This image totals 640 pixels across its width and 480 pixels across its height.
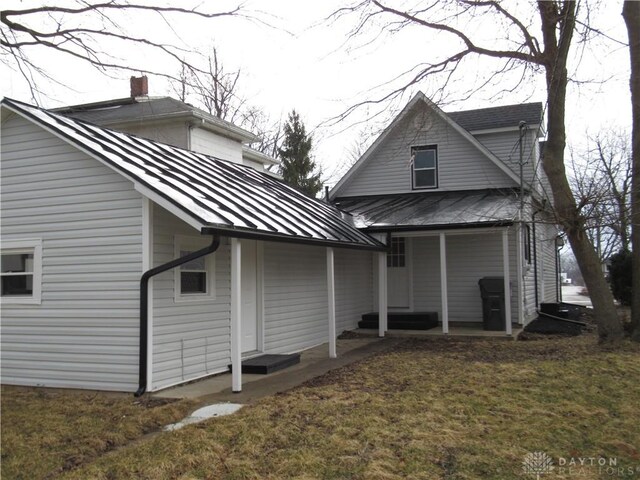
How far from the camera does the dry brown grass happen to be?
500 cm

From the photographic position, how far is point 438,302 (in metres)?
15.8

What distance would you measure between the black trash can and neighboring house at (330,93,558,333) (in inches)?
12.0

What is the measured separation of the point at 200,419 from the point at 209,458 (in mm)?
1420

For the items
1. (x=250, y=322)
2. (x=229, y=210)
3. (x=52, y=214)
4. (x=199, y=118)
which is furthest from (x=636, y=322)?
(x=199, y=118)

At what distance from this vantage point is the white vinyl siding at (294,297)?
10.8 m

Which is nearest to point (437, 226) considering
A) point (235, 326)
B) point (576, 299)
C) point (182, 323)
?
point (235, 326)

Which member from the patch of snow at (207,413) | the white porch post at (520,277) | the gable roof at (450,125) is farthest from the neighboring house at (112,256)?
the gable roof at (450,125)

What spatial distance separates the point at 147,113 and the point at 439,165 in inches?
342

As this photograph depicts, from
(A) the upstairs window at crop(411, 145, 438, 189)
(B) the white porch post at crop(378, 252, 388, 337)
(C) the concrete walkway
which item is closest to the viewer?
(C) the concrete walkway

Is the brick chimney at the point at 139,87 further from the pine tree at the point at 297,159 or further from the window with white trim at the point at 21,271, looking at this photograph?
the pine tree at the point at 297,159

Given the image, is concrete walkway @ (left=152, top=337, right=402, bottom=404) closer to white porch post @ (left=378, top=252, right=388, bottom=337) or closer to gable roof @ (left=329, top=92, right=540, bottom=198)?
white porch post @ (left=378, top=252, right=388, bottom=337)

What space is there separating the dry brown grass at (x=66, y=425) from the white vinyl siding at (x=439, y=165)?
431 inches

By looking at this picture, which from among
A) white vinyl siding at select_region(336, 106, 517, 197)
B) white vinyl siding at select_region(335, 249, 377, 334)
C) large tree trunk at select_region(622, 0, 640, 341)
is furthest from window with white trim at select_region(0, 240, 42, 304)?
large tree trunk at select_region(622, 0, 640, 341)

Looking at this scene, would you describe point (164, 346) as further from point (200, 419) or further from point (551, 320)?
point (551, 320)
